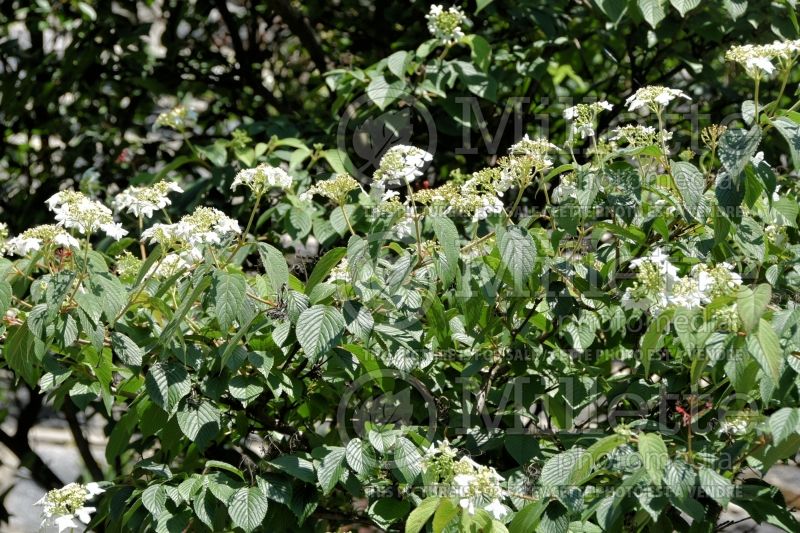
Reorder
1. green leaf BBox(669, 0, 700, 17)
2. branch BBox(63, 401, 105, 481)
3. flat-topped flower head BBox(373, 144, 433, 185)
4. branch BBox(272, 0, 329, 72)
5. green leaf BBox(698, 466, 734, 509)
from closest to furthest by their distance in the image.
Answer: green leaf BBox(698, 466, 734, 509)
flat-topped flower head BBox(373, 144, 433, 185)
green leaf BBox(669, 0, 700, 17)
branch BBox(63, 401, 105, 481)
branch BBox(272, 0, 329, 72)

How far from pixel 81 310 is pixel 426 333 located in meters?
0.66

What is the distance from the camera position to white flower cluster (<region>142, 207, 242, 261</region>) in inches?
69.9

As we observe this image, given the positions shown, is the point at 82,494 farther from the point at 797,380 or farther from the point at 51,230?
the point at 797,380

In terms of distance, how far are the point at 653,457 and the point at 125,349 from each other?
988 mm

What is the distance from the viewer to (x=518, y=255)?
173 centimetres

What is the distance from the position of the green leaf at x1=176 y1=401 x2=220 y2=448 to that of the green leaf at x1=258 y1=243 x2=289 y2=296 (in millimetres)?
286

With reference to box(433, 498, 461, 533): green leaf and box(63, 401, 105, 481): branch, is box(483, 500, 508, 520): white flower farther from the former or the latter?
box(63, 401, 105, 481): branch

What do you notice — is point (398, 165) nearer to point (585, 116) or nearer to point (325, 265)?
point (325, 265)

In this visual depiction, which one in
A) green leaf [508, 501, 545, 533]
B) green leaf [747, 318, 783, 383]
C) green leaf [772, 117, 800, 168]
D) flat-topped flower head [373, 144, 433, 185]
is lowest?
green leaf [508, 501, 545, 533]

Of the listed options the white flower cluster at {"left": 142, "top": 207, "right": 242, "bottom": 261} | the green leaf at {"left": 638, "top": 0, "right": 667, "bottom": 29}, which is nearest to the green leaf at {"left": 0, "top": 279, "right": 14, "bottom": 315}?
the white flower cluster at {"left": 142, "top": 207, "right": 242, "bottom": 261}

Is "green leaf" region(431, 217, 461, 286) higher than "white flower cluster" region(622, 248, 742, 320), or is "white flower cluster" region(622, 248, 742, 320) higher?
"green leaf" region(431, 217, 461, 286)

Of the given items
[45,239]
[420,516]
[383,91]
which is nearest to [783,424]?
[420,516]

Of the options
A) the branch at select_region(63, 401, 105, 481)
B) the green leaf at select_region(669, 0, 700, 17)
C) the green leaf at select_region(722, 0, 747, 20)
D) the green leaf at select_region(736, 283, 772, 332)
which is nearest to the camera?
the green leaf at select_region(736, 283, 772, 332)

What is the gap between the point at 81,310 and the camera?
1789 millimetres
